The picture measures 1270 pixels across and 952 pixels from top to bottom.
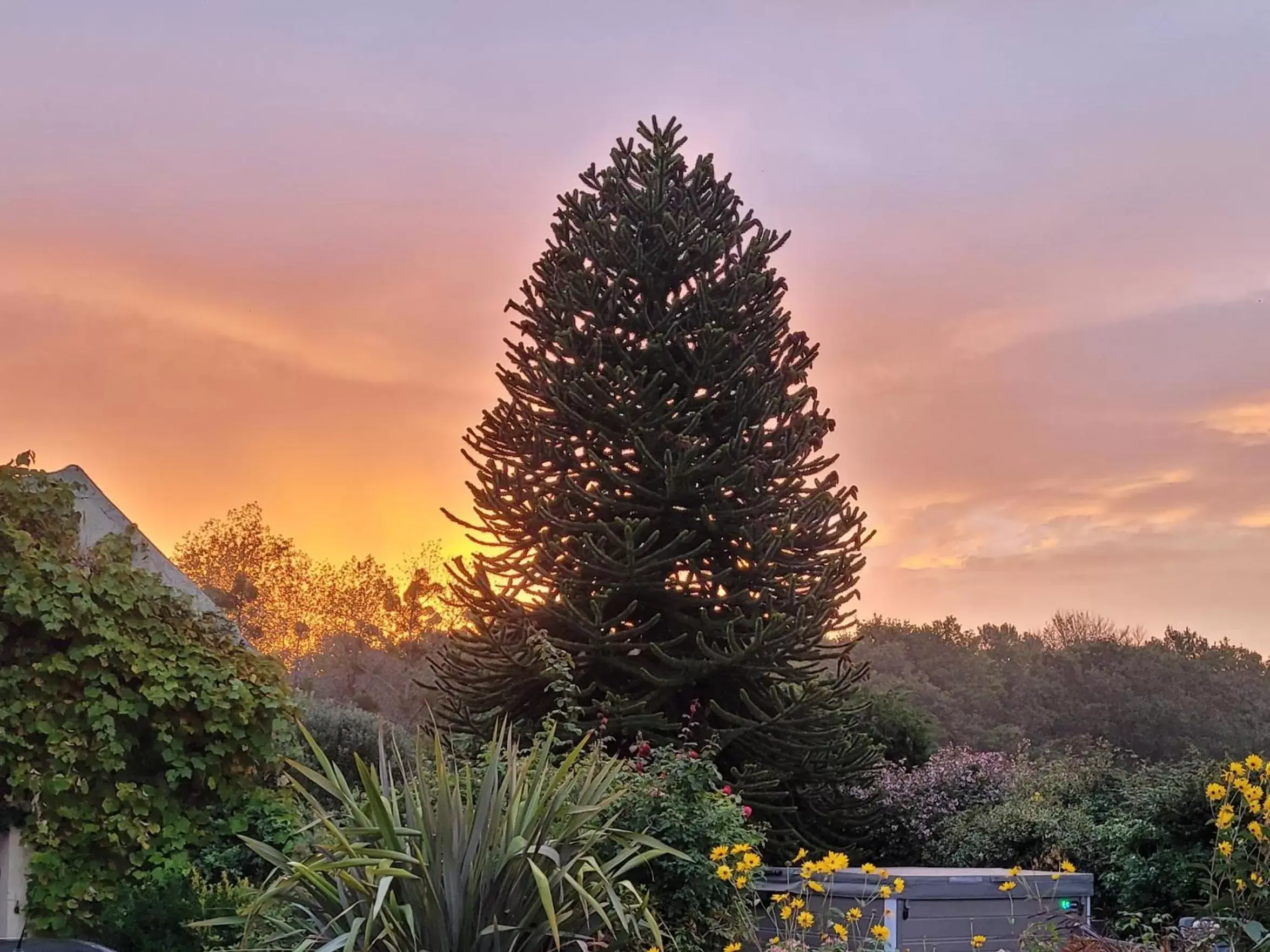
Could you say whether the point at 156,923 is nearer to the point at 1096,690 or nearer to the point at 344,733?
the point at 344,733

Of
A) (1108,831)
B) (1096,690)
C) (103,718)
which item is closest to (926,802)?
(1108,831)

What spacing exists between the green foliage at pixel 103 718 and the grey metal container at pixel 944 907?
12.5ft

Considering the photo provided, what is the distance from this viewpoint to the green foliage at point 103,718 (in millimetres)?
7609

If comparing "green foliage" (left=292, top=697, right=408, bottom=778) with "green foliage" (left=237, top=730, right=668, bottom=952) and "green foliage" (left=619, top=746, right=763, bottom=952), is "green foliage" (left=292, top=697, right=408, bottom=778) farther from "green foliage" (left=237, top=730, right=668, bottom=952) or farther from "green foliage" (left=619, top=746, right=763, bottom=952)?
"green foliage" (left=237, top=730, right=668, bottom=952)

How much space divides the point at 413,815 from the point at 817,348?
9362 millimetres

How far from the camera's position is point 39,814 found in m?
7.64

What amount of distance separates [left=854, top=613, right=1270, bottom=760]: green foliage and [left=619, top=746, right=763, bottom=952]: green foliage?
73.4 feet

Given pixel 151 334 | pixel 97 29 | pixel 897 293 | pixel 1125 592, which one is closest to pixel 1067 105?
pixel 897 293

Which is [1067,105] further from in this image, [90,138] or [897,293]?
[90,138]

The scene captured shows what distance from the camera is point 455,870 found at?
16.2 ft

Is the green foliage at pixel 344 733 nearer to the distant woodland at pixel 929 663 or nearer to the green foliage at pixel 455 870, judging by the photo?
the distant woodland at pixel 929 663

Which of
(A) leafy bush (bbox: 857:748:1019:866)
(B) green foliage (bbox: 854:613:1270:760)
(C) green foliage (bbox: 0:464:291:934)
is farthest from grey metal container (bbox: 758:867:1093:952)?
(B) green foliage (bbox: 854:613:1270:760)

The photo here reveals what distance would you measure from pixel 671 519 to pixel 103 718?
615 centimetres

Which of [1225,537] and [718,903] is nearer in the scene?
[718,903]
